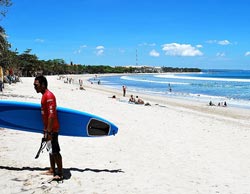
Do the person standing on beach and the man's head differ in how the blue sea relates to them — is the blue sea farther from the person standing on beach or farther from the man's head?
the man's head

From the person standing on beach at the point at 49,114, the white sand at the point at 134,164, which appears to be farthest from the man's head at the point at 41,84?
the white sand at the point at 134,164

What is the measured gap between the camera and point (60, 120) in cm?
657

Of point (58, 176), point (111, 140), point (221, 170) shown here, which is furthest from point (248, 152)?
point (58, 176)

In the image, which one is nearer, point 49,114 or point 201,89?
point 49,114

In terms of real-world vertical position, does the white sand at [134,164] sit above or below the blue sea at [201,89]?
above

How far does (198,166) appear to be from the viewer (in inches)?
280

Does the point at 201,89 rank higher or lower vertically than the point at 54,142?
lower

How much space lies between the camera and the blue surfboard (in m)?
6.60

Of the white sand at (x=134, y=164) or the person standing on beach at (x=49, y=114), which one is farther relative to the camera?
the white sand at (x=134, y=164)

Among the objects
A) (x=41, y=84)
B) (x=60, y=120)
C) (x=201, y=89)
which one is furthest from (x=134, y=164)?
(x=201, y=89)

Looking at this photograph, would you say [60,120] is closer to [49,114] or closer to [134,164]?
[49,114]

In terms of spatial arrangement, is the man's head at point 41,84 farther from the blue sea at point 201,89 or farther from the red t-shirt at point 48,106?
the blue sea at point 201,89

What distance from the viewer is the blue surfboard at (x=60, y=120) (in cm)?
660

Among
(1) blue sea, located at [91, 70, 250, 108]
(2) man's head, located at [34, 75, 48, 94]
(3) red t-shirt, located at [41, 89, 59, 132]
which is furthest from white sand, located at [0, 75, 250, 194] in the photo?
(1) blue sea, located at [91, 70, 250, 108]
